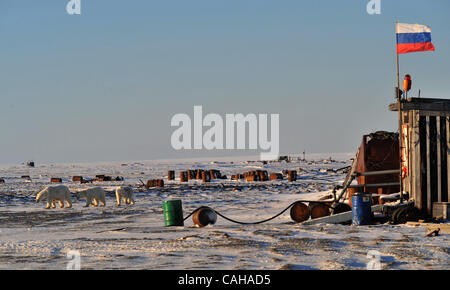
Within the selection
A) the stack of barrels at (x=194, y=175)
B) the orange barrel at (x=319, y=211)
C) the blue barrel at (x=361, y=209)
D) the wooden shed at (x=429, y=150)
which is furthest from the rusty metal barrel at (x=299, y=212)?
the stack of barrels at (x=194, y=175)

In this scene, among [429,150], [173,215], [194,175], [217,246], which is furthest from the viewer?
[194,175]

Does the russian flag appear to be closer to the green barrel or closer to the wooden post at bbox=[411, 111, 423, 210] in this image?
the wooden post at bbox=[411, 111, 423, 210]

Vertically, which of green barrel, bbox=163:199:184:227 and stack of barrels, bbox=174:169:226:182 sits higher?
green barrel, bbox=163:199:184:227

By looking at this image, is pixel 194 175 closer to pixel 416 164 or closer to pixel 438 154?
pixel 416 164

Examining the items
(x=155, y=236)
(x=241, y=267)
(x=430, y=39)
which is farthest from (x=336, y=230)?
(x=430, y=39)

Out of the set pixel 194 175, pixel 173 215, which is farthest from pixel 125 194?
pixel 194 175

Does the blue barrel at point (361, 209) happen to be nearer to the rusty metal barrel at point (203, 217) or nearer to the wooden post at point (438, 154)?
the wooden post at point (438, 154)

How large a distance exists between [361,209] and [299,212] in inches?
91.3

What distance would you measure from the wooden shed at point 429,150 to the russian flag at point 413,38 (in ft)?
6.38

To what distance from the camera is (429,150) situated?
15789 millimetres

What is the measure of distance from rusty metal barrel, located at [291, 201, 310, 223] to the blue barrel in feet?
6.54

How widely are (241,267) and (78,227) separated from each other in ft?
28.5

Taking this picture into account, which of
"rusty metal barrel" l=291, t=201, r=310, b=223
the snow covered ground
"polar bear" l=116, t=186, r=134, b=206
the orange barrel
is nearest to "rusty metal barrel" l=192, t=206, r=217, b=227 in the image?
the snow covered ground

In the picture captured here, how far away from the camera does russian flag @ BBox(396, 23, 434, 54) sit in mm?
16656
